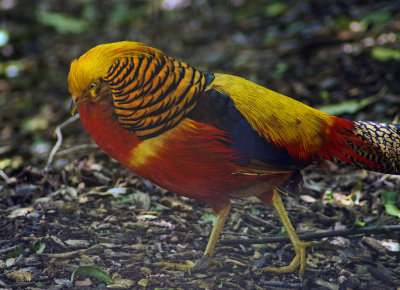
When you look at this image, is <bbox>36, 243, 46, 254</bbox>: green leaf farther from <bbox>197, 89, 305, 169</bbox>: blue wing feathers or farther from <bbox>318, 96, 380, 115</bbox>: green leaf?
<bbox>318, 96, 380, 115</bbox>: green leaf

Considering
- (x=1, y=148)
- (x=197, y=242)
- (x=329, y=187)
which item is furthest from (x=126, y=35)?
(x=197, y=242)

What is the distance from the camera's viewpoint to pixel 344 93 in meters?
5.82

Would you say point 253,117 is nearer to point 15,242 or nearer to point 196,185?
point 196,185

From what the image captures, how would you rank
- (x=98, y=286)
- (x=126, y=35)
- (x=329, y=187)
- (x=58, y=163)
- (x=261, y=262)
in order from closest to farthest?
(x=98, y=286)
(x=261, y=262)
(x=329, y=187)
(x=58, y=163)
(x=126, y=35)

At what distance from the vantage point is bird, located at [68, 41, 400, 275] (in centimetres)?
284

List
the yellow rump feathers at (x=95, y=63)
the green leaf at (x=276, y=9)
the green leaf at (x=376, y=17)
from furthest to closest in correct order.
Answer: the green leaf at (x=276, y=9)
the green leaf at (x=376, y=17)
the yellow rump feathers at (x=95, y=63)

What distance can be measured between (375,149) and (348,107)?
2201mm

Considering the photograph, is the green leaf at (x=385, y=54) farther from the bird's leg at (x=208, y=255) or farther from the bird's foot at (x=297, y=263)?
the bird's leg at (x=208, y=255)

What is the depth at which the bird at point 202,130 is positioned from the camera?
2.84 meters

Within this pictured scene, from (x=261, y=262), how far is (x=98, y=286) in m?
1.00

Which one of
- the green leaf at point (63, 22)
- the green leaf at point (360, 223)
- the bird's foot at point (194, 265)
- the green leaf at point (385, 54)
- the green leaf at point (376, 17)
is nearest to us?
the bird's foot at point (194, 265)

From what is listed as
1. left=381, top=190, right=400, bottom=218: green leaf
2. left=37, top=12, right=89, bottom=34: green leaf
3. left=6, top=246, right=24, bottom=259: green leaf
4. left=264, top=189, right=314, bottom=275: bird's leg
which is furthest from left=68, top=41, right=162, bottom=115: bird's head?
left=37, top=12, right=89, bottom=34: green leaf

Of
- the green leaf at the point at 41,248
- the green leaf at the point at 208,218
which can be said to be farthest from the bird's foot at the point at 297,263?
the green leaf at the point at 41,248

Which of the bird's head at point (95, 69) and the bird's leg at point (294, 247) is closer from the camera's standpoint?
the bird's head at point (95, 69)
